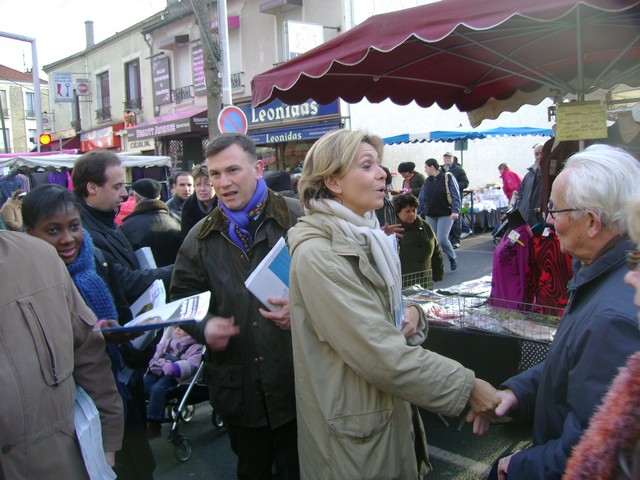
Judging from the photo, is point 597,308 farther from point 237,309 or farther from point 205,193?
point 205,193

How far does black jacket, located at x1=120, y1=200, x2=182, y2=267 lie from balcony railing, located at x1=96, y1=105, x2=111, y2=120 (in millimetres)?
24236

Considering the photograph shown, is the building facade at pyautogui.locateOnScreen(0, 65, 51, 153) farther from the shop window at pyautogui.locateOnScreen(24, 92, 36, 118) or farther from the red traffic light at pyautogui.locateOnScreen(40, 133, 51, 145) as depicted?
the red traffic light at pyautogui.locateOnScreen(40, 133, 51, 145)

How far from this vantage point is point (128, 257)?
9.96 feet

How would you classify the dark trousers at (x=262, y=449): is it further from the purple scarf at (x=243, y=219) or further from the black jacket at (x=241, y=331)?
the purple scarf at (x=243, y=219)

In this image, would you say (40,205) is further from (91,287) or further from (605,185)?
(605,185)

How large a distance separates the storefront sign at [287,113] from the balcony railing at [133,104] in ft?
25.0

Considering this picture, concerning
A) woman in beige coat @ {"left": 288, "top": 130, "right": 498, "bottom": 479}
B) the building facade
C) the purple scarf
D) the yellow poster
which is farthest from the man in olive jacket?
the building facade

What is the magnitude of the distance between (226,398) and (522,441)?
2.40 metres

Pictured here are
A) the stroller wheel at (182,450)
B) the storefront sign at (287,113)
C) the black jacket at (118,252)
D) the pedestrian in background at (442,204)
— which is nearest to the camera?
the black jacket at (118,252)

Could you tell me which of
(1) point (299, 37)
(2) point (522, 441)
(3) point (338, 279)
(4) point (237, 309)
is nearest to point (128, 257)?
(4) point (237, 309)

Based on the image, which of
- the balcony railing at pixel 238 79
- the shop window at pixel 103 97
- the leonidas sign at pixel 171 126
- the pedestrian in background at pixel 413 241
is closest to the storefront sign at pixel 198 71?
the leonidas sign at pixel 171 126

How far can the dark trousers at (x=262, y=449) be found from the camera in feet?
8.50

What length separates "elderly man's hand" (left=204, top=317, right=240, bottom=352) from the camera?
2.35m

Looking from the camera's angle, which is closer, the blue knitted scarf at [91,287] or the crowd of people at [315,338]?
the crowd of people at [315,338]
